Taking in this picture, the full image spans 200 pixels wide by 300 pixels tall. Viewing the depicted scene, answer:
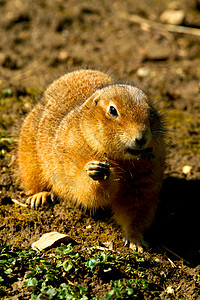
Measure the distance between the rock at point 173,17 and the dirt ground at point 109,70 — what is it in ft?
0.40

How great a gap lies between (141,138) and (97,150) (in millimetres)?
575

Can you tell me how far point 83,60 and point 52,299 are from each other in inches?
224

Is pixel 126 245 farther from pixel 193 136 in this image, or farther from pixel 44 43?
pixel 44 43

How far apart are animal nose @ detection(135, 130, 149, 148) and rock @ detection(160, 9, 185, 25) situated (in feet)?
20.9

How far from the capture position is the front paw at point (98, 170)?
411cm

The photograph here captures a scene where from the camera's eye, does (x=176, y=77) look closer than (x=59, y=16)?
Yes

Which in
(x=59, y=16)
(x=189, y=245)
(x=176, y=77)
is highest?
(x=59, y=16)

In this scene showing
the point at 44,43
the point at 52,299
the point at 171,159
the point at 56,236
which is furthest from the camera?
the point at 44,43

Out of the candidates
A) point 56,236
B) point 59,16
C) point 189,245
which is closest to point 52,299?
point 56,236

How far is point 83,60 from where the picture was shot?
27.3 ft

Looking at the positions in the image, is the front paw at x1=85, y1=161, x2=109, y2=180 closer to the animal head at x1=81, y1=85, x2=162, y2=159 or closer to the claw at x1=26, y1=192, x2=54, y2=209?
the animal head at x1=81, y1=85, x2=162, y2=159

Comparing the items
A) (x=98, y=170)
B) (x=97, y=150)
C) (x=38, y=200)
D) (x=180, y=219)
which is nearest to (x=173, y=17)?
(x=180, y=219)

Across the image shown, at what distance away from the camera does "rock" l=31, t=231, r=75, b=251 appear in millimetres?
4105

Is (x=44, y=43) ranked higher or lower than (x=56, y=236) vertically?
higher
